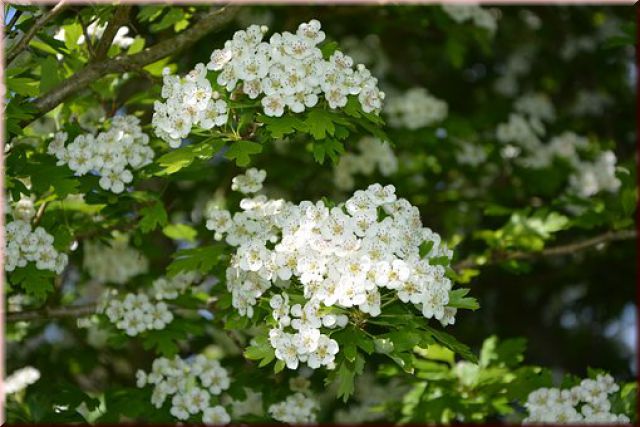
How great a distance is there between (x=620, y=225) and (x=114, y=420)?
292cm

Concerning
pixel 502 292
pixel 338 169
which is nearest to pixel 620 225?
pixel 338 169

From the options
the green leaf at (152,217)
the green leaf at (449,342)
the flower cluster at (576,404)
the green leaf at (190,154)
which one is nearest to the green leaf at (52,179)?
the green leaf at (152,217)

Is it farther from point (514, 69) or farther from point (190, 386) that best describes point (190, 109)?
point (514, 69)

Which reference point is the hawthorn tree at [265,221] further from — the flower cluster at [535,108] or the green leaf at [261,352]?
the flower cluster at [535,108]

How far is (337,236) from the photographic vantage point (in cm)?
320

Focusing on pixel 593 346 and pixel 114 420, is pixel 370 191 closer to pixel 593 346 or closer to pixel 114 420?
pixel 114 420

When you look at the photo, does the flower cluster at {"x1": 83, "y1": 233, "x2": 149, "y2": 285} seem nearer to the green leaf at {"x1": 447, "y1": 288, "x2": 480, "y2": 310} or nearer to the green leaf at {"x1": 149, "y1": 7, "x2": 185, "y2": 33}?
the green leaf at {"x1": 149, "y1": 7, "x2": 185, "y2": 33}

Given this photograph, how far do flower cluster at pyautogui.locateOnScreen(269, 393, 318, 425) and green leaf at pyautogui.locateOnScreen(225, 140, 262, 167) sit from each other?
4.51ft

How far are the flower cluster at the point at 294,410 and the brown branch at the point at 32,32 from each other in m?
2.02

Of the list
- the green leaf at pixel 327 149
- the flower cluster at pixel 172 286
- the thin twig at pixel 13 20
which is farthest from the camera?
the flower cluster at pixel 172 286

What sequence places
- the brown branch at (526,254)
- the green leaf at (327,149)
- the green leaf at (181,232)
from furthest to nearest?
the brown branch at (526,254)
the green leaf at (181,232)
the green leaf at (327,149)

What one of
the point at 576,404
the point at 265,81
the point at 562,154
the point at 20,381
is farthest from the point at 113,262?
the point at 562,154

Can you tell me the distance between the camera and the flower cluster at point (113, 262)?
5.57m

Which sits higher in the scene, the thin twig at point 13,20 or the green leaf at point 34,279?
the thin twig at point 13,20
